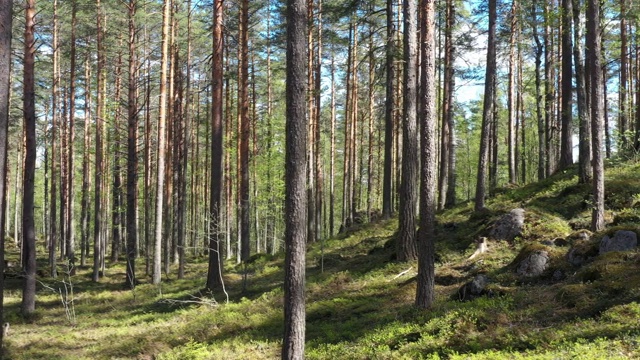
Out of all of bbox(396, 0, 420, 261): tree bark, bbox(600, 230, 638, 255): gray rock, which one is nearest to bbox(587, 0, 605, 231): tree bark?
bbox(600, 230, 638, 255): gray rock

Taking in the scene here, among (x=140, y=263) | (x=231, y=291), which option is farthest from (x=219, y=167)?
(x=140, y=263)

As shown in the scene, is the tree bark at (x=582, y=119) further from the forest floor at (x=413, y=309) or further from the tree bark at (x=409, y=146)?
the tree bark at (x=409, y=146)

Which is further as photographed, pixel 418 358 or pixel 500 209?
pixel 500 209

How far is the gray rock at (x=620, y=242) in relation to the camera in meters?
9.33

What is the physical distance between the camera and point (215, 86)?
52.1ft

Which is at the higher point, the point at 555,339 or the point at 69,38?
the point at 69,38

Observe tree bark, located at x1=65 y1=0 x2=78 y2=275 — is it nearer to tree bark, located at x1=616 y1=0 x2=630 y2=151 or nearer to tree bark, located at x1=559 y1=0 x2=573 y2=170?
tree bark, located at x1=559 y1=0 x2=573 y2=170

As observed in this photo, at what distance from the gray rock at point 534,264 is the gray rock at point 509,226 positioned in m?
2.39

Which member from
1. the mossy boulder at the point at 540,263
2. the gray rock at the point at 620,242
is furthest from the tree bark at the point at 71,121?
the gray rock at the point at 620,242

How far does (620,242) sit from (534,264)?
1775 millimetres

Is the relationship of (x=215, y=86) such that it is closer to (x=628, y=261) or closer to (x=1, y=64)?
(x=1, y=64)

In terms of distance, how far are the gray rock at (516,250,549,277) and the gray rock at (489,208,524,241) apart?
7.85ft

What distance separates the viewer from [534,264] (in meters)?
10.0

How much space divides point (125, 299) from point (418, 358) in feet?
49.6
